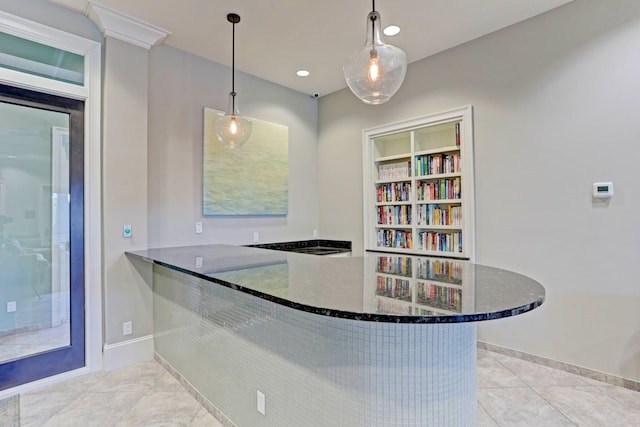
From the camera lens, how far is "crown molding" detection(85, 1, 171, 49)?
8.55 ft

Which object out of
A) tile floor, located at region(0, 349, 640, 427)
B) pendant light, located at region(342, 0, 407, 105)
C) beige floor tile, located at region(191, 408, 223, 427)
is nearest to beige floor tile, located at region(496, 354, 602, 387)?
tile floor, located at region(0, 349, 640, 427)

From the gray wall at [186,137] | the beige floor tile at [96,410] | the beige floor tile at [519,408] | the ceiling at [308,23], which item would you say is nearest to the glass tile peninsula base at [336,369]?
the beige floor tile at [96,410]

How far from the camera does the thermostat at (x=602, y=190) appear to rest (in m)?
2.46

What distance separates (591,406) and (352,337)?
205 cm

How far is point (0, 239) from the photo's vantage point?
94.9 inches

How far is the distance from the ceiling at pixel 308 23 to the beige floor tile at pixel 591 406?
2.97 metres

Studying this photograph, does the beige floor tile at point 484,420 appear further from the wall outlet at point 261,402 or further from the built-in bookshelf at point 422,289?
the wall outlet at point 261,402

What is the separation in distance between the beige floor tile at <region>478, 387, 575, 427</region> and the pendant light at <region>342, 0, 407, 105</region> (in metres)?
2.16

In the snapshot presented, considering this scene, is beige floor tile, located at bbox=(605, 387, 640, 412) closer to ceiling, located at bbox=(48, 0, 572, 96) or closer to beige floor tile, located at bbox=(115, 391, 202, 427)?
beige floor tile, located at bbox=(115, 391, 202, 427)

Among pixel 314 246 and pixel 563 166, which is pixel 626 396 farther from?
pixel 314 246

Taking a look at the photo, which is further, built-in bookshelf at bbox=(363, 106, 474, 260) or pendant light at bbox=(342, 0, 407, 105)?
built-in bookshelf at bbox=(363, 106, 474, 260)

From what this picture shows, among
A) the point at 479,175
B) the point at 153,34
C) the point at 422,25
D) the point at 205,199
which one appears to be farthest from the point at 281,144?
the point at 479,175

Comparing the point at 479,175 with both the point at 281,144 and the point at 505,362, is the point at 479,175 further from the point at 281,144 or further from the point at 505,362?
the point at 281,144

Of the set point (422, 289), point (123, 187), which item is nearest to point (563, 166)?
point (422, 289)
